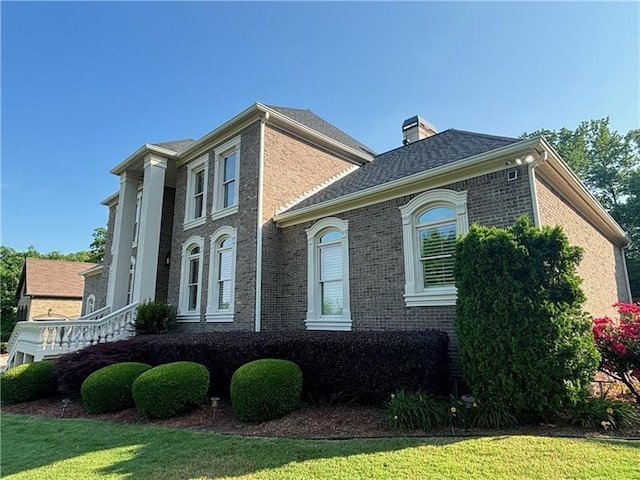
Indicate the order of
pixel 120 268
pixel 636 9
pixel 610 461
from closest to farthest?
pixel 610 461, pixel 636 9, pixel 120 268

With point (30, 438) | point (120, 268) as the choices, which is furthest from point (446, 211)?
point (120, 268)

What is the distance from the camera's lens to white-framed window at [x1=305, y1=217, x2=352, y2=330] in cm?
966

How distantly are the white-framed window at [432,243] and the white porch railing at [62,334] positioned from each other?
33.3ft

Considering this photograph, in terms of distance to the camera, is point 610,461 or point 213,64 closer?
point 610,461

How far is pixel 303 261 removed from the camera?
1084 centimetres

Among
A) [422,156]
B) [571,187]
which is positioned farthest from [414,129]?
[571,187]

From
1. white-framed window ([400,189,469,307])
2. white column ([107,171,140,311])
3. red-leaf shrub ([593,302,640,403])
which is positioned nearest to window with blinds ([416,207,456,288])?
white-framed window ([400,189,469,307])

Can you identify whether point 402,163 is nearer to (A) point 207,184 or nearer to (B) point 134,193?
(A) point 207,184

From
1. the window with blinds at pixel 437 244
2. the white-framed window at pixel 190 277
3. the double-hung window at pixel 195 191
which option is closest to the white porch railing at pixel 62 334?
the white-framed window at pixel 190 277

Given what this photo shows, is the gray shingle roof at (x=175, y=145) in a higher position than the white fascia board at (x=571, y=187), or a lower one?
higher

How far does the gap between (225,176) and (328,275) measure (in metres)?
5.74

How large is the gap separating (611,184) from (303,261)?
27.8 metres

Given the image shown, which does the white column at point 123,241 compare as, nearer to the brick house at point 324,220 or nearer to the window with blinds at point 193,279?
the brick house at point 324,220

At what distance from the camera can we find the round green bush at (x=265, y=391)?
20.7ft
